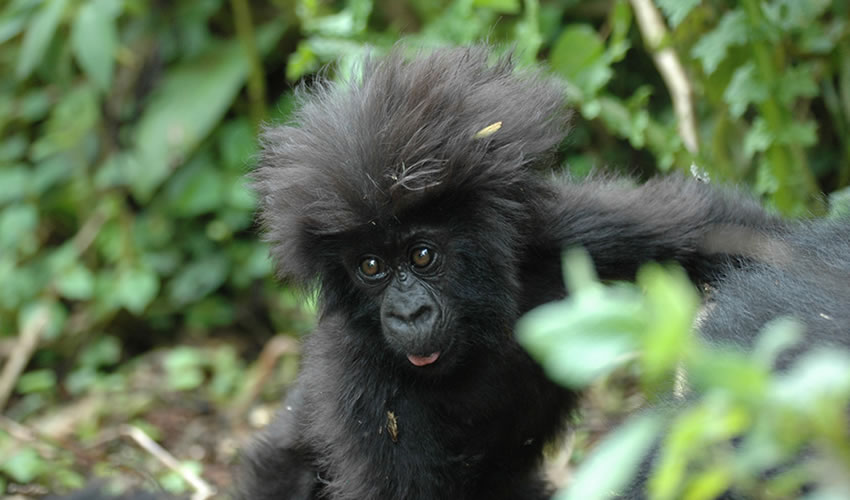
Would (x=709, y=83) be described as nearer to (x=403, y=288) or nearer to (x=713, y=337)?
(x=403, y=288)

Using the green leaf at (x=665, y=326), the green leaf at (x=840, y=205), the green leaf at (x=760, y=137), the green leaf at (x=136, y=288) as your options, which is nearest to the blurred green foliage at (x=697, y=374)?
the green leaf at (x=665, y=326)

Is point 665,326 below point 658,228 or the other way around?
the other way around

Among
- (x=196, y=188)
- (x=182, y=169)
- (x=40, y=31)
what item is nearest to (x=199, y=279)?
(x=196, y=188)

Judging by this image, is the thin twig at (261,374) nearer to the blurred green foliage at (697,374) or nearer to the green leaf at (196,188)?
the green leaf at (196,188)

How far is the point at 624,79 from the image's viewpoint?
217 inches

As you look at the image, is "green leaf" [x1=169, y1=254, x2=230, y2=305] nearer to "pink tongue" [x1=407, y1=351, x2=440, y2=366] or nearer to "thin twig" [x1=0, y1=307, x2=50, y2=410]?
"thin twig" [x1=0, y1=307, x2=50, y2=410]

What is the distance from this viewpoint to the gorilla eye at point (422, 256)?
298 cm

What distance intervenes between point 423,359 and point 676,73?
2101mm

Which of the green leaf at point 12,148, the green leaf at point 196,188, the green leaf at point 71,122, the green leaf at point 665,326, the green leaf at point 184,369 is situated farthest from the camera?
the green leaf at point 12,148

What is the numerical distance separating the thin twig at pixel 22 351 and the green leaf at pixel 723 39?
4138 millimetres

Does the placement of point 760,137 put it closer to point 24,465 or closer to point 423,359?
point 423,359

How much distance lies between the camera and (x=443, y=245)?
3.00 meters

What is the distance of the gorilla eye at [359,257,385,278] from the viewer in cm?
304

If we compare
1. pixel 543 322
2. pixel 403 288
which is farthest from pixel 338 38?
pixel 543 322
